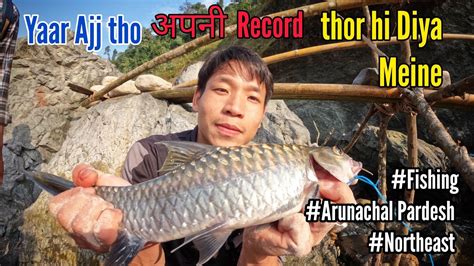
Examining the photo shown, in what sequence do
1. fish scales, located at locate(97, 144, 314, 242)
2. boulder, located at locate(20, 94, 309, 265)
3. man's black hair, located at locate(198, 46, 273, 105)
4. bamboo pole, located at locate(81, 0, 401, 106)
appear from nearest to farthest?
fish scales, located at locate(97, 144, 314, 242) → man's black hair, located at locate(198, 46, 273, 105) → bamboo pole, located at locate(81, 0, 401, 106) → boulder, located at locate(20, 94, 309, 265)

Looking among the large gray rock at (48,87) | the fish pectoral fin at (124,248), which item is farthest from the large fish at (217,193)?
the large gray rock at (48,87)

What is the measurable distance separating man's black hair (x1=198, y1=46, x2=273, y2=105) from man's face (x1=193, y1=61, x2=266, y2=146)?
5 cm

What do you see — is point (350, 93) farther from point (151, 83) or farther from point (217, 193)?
point (151, 83)

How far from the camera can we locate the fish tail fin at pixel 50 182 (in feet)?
6.42

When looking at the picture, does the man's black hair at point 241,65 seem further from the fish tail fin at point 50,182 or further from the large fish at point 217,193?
the fish tail fin at point 50,182

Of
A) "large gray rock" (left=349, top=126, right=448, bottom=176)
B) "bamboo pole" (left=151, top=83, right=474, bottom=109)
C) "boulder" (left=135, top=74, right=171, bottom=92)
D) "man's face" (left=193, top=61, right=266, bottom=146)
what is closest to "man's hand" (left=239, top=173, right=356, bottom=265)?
"man's face" (left=193, top=61, right=266, bottom=146)

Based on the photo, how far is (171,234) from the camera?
6.16ft

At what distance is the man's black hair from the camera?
8.58 feet

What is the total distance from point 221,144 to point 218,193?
33.1 inches

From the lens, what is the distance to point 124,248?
1.91 m

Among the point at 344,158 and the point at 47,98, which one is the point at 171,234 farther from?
the point at 47,98

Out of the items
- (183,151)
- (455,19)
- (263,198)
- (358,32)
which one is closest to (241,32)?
(358,32)

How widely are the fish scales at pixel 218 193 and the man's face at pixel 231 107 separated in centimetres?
54

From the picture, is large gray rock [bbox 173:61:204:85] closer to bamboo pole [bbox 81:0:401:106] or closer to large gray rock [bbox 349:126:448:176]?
bamboo pole [bbox 81:0:401:106]
